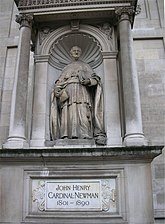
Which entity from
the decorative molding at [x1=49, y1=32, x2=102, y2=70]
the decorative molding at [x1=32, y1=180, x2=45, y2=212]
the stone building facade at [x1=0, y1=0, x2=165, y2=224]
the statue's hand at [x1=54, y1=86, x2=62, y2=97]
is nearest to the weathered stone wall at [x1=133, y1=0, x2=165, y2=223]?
the stone building facade at [x1=0, y1=0, x2=165, y2=224]

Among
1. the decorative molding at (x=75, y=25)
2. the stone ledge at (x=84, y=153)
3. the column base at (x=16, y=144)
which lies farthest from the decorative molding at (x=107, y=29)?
the column base at (x=16, y=144)

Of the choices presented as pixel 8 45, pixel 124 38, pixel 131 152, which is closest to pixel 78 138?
pixel 131 152

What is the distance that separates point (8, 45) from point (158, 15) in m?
5.84

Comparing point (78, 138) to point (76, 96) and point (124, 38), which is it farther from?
point (124, 38)

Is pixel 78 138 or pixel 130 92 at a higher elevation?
pixel 130 92

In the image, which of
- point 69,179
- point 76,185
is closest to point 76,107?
point 69,179

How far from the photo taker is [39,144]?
717 cm

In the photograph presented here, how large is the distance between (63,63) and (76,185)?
3.77 m

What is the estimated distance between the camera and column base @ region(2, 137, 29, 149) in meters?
6.66

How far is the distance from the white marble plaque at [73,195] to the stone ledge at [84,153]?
52cm

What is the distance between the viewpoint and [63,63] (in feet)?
28.9

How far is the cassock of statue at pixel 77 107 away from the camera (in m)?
7.42

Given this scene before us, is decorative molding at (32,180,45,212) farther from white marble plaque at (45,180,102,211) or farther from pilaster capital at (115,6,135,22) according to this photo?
pilaster capital at (115,6,135,22)

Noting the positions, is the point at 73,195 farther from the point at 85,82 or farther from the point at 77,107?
the point at 85,82
